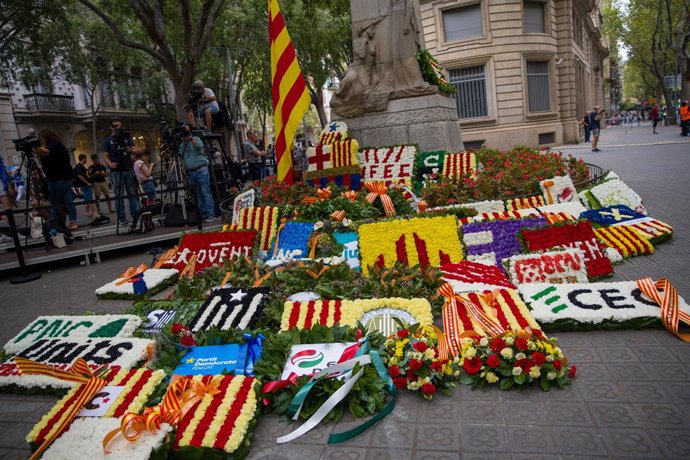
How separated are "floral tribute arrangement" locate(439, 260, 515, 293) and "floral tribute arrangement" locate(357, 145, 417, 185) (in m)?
4.37

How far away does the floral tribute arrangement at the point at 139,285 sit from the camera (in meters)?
6.71

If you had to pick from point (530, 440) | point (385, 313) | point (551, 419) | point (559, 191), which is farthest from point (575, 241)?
point (530, 440)

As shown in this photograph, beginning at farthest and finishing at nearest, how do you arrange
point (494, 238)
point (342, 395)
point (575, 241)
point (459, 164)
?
point (459, 164) < point (494, 238) < point (575, 241) < point (342, 395)

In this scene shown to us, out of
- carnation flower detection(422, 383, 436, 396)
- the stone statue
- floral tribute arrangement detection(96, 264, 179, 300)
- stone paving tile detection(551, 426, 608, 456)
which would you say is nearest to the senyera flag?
the stone statue

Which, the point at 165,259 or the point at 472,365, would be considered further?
the point at 165,259

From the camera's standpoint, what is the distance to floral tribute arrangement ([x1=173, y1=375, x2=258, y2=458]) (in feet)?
10.4

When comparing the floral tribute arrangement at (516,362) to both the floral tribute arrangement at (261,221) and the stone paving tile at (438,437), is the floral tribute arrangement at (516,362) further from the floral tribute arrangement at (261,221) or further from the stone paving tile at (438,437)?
the floral tribute arrangement at (261,221)

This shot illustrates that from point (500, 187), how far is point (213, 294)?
5080 millimetres

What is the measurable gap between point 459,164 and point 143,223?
674 cm

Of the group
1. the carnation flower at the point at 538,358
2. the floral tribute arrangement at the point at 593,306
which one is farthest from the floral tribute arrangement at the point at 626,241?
the carnation flower at the point at 538,358

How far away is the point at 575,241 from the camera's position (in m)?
5.84

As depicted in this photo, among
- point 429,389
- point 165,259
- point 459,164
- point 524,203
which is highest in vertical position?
point 459,164

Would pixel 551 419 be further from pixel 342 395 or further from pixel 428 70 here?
pixel 428 70

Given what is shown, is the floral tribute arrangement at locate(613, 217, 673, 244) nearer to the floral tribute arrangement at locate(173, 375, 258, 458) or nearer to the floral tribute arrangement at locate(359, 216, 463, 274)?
the floral tribute arrangement at locate(359, 216, 463, 274)
